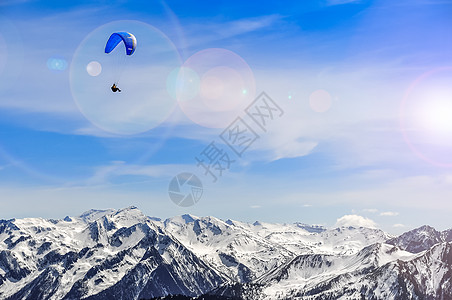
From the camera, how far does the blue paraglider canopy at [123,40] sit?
13975cm

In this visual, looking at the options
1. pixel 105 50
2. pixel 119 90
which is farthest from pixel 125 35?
pixel 119 90

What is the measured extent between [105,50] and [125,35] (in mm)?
8381

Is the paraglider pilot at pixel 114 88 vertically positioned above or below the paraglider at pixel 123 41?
below

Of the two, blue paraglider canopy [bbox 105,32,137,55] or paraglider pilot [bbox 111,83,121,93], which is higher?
blue paraglider canopy [bbox 105,32,137,55]

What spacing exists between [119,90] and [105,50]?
1716 cm

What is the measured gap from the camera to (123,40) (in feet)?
459

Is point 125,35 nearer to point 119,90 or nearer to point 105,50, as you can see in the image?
point 105,50

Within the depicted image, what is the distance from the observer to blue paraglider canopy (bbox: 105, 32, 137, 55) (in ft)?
458

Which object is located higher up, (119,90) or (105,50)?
(105,50)

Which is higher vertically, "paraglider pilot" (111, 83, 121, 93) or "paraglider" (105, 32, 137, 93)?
"paraglider" (105, 32, 137, 93)

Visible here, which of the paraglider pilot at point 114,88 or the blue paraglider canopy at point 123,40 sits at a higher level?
the blue paraglider canopy at point 123,40

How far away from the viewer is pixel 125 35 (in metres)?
141

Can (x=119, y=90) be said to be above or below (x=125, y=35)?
below

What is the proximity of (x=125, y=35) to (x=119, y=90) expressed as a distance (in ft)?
64.1
